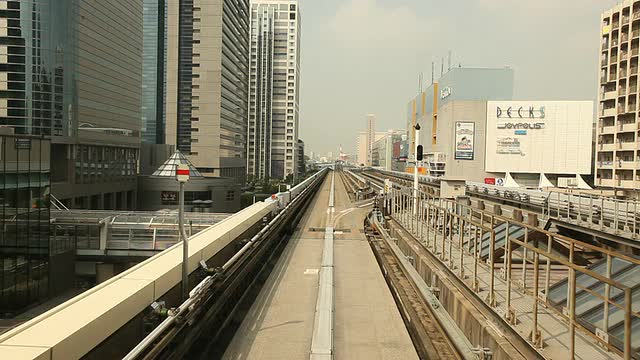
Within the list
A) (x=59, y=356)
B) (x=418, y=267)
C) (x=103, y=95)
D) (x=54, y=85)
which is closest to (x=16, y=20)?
(x=54, y=85)

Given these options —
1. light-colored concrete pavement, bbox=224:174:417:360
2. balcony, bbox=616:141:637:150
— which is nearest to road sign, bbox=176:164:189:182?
light-colored concrete pavement, bbox=224:174:417:360

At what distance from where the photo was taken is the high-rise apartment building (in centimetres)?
4722

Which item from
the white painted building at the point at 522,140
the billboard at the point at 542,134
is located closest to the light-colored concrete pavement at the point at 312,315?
the white painted building at the point at 522,140

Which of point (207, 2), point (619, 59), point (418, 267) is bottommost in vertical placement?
point (418, 267)

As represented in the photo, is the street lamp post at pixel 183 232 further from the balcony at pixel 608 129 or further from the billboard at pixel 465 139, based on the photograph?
the billboard at pixel 465 139

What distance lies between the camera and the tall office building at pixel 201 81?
251 ft

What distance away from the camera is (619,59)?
161ft

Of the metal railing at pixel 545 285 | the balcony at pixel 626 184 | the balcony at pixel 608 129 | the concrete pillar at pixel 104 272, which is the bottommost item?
the concrete pillar at pixel 104 272

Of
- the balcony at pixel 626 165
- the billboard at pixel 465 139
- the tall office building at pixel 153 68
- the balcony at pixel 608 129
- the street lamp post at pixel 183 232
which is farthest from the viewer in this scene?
the tall office building at pixel 153 68

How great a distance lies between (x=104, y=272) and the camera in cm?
1862

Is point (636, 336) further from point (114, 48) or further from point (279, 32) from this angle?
point (279, 32)

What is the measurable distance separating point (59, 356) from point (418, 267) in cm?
1182

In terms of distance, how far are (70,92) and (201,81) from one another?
99.3 ft

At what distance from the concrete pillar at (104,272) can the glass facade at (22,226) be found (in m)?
2.07
